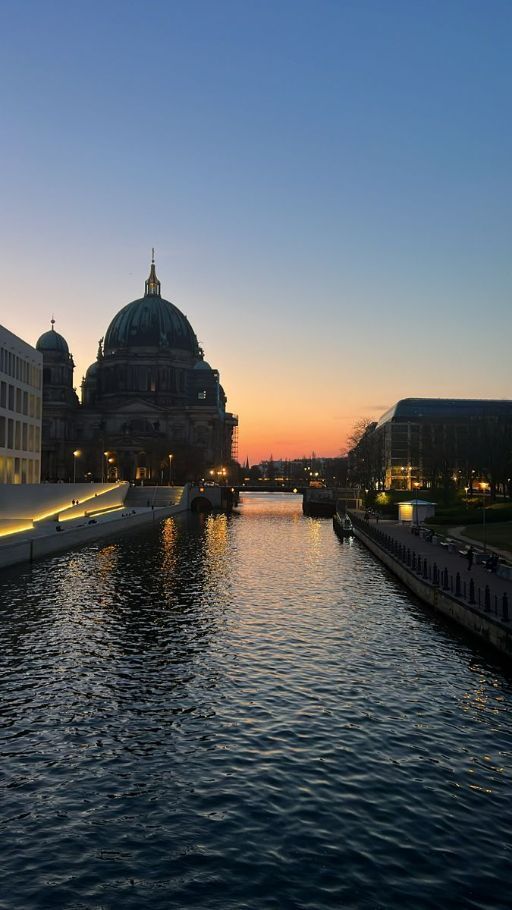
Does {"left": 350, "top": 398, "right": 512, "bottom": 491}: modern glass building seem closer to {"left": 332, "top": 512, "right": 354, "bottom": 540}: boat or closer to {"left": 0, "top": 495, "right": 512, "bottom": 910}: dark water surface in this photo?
{"left": 332, "top": 512, "right": 354, "bottom": 540}: boat

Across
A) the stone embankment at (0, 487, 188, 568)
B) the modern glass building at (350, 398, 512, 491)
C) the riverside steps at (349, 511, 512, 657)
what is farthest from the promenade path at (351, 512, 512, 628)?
the modern glass building at (350, 398, 512, 491)

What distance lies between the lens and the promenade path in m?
32.8

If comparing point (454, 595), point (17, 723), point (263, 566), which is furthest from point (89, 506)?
point (17, 723)

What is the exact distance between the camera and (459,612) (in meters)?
34.5

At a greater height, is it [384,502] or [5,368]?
[5,368]

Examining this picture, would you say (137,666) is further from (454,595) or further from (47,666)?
(454,595)

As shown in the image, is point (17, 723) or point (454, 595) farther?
point (454, 595)

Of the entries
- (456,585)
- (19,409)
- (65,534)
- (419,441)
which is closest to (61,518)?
(65,534)

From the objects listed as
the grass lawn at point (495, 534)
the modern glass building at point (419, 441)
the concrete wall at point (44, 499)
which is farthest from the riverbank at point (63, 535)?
the modern glass building at point (419, 441)

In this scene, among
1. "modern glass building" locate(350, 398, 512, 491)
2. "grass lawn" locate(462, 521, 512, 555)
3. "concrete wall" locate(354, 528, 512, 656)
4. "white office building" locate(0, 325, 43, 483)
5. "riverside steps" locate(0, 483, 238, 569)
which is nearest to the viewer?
"concrete wall" locate(354, 528, 512, 656)

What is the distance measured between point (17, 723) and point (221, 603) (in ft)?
67.0

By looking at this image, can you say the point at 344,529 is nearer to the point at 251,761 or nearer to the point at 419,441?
the point at 251,761

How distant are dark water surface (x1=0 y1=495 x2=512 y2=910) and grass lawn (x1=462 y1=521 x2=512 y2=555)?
20.4 metres

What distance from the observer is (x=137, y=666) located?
27.8 metres
